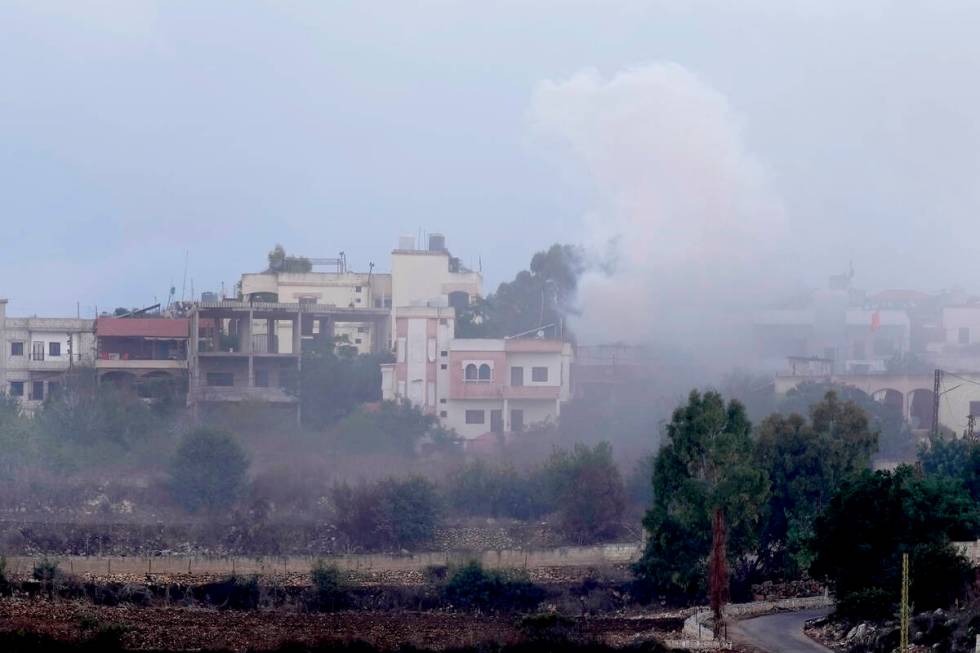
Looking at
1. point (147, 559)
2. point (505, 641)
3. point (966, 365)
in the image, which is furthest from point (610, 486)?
point (966, 365)

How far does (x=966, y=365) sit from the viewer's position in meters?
63.5

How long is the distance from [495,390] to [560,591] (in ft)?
67.2

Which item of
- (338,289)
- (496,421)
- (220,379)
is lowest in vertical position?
(496,421)

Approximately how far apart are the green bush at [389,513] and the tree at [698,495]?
8687 mm

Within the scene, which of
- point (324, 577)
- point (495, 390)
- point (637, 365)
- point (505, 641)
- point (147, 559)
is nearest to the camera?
point (505, 641)

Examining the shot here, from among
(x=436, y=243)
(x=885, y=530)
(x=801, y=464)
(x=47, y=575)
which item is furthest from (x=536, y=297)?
(x=885, y=530)

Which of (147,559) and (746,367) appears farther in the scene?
(746,367)

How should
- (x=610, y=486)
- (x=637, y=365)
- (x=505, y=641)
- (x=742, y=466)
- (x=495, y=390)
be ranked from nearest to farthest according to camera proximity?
(x=505, y=641), (x=742, y=466), (x=610, y=486), (x=495, y=390), (x=637, y=365)

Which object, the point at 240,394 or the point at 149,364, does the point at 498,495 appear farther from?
the point at 149,364

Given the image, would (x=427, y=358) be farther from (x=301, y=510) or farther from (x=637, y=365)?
(x=301, y=510)

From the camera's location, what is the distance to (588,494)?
44.0 meters

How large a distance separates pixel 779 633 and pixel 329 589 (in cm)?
1071

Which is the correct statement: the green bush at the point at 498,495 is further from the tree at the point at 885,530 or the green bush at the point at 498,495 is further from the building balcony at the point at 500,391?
the tree at the point at 885,530

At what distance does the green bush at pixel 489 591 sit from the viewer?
3519cm
